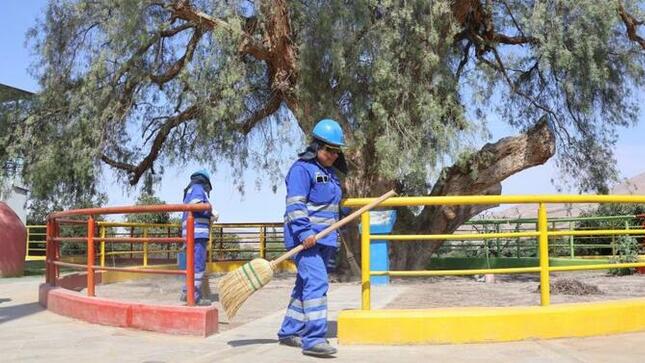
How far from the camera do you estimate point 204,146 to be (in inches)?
561

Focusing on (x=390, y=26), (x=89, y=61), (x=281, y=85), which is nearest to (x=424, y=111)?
(x=390, y=26)

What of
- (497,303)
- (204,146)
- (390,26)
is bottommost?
(497,303)

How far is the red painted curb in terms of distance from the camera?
20.2ft

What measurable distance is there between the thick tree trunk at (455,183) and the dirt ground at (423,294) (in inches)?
34.6

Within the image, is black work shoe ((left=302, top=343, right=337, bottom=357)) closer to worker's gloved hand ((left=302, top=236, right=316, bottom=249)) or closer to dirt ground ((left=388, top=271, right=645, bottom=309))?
worker's gloved hand ((left=302, top=236, right=316, bottom=249))

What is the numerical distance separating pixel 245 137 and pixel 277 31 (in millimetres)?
3050

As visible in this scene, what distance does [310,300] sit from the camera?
5348mm

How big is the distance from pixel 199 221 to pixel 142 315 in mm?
1660

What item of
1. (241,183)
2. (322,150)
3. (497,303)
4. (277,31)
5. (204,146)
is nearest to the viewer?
(322,150)

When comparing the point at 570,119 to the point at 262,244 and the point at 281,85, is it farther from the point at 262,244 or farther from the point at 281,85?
the point at 262,244

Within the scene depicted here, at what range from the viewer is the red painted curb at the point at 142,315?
6.16 meters

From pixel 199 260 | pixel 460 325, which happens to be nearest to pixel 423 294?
pixel 199 260

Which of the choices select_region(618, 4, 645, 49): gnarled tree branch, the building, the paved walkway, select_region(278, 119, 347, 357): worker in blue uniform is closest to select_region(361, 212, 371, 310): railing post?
select_region(278, 119, 347, 357): worker in blue uniform

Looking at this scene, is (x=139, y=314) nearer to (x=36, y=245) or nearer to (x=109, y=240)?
(x=109, y=240)
